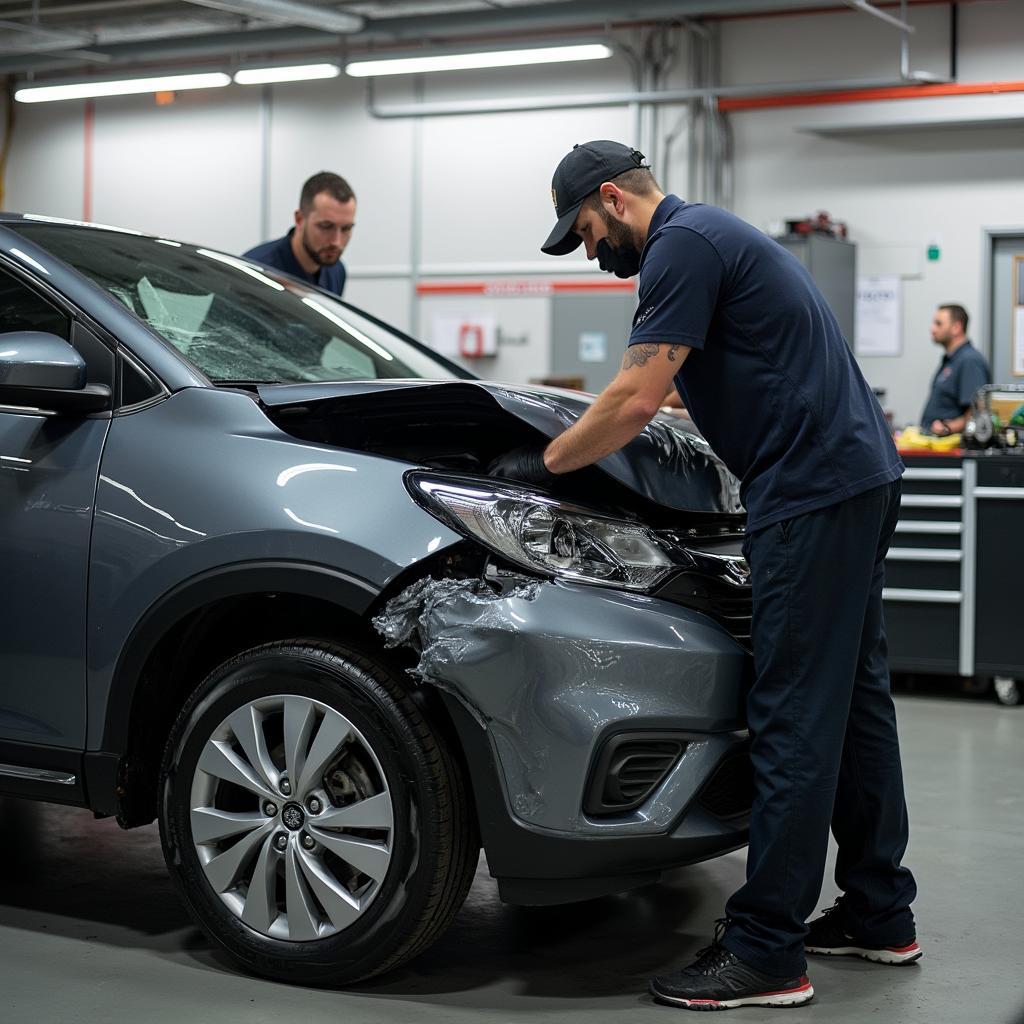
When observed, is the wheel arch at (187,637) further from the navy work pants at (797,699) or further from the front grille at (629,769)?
the navy work pants at (797,699)

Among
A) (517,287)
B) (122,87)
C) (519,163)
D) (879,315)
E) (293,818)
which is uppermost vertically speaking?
(122,87)

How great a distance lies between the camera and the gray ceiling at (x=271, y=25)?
34.2 ft

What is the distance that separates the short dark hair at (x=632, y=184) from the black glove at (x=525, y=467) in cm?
46

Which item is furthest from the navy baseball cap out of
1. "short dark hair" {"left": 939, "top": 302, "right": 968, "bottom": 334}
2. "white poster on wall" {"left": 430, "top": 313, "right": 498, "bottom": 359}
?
"white poster on wall" {"left": 430, "top": 313, "right": 498, "bottom": 359}

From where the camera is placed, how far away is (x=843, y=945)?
3.02 meters

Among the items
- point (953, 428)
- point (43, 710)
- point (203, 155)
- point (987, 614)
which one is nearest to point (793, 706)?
point (43, 710)

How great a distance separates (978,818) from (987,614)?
2250 millimetres

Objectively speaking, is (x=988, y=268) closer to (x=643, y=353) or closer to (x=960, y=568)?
(x=960, y=568)

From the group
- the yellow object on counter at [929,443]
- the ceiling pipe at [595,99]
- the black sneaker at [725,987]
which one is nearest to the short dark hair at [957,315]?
the ceiling pipe at [595,99]

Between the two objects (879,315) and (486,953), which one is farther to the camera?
(879,315)

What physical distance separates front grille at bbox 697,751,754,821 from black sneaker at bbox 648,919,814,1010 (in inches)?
9.8

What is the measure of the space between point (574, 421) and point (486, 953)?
3.46ft

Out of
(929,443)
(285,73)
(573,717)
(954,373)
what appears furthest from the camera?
(285,73)

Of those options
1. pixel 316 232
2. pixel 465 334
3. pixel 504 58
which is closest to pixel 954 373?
pixel 504 58
